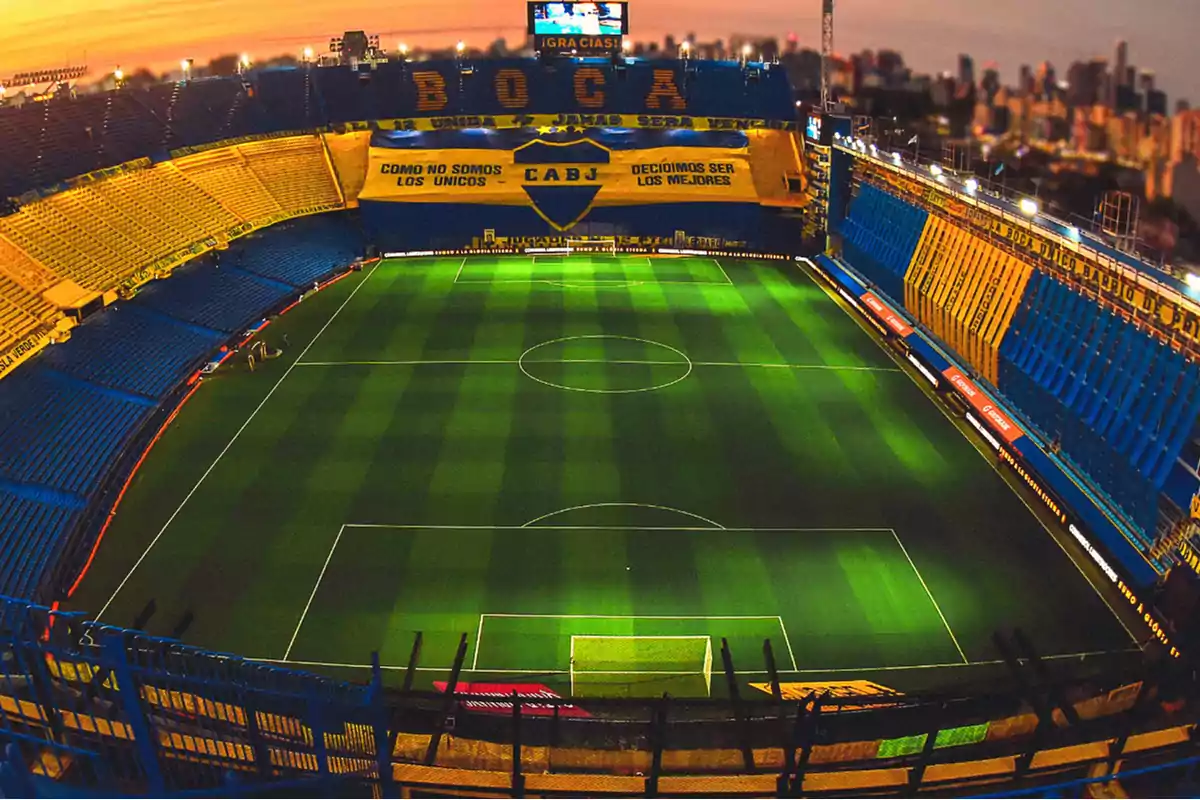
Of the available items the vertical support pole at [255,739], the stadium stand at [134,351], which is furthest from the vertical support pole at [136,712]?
the stadium stand at [134,351]

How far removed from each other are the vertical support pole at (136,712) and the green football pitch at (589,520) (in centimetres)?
761

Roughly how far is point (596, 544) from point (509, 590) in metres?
2.72

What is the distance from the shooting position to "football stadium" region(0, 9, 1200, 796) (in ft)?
41.9

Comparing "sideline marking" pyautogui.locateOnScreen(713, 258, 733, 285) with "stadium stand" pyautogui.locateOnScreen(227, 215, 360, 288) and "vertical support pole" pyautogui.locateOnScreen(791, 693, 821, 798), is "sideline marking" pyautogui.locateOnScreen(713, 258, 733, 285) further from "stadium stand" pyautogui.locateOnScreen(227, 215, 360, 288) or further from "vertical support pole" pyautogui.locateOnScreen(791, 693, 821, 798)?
"vertical support pole" pyautogui.locateOnScreen(791, 693, 821, 798)

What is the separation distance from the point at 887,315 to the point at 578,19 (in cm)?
2899

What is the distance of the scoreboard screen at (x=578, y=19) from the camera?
2157 inches

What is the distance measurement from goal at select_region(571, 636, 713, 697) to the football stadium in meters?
0.08

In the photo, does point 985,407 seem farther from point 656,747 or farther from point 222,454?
point 222,454

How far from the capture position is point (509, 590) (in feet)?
67.0

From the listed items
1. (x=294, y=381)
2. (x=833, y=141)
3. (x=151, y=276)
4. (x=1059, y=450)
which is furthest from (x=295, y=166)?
(x=1059, y=450)

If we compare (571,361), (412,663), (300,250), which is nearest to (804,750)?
(412,663)

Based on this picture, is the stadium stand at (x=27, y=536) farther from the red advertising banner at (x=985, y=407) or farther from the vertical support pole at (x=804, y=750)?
the red advertising banner at (x=985, y=407)

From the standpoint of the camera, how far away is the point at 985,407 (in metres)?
28.5

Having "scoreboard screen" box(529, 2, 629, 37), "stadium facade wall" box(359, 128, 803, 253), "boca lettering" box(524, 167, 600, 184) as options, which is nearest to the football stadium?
"stadium facade wall" box(359, 128, 803, 253)
